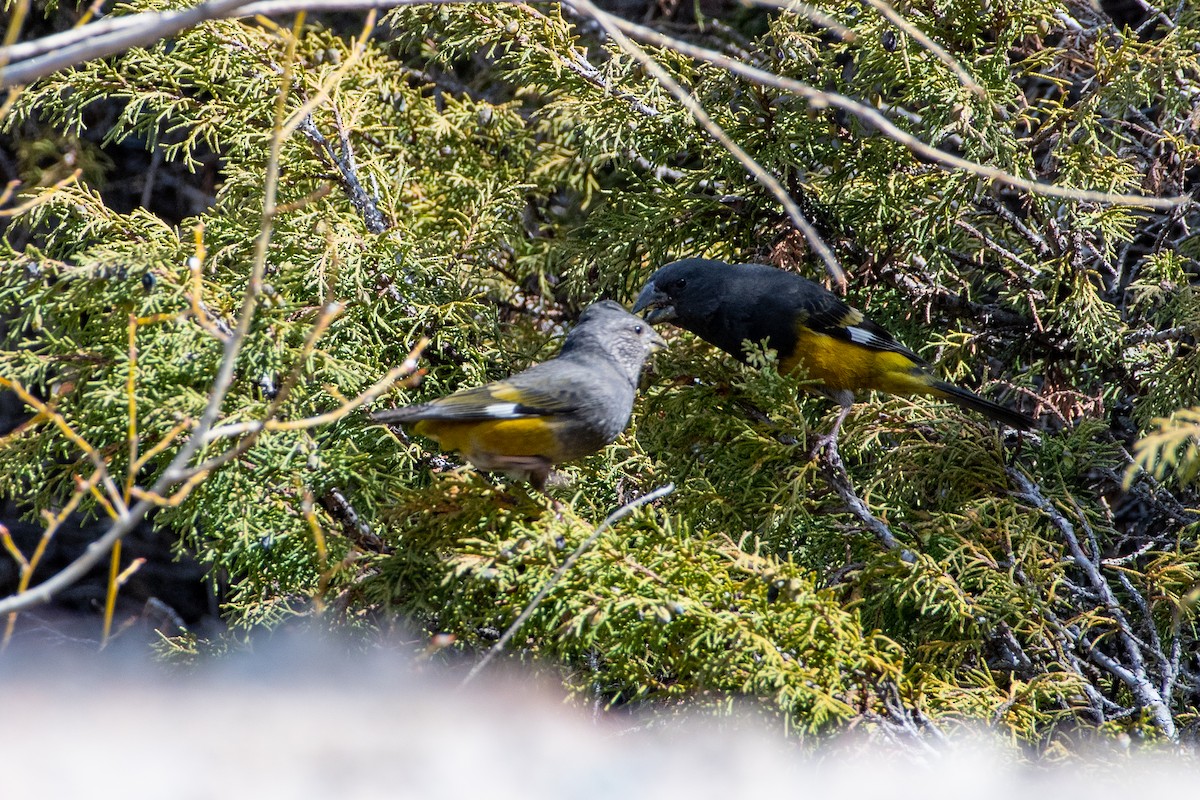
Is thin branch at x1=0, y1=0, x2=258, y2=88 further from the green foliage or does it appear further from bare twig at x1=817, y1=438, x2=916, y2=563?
bare twig at x1=817, y1=438, x2=916, y2=563

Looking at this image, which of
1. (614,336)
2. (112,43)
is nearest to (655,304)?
(614,336)

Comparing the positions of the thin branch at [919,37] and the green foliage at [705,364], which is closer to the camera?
the thin branch at [919,37]

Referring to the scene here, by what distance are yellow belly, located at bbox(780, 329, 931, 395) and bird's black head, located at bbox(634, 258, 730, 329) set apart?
0.31m

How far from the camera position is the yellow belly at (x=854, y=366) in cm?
299

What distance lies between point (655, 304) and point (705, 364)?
491 millimetres

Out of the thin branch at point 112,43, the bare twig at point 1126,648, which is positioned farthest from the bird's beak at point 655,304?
the thin branch at point 112,43

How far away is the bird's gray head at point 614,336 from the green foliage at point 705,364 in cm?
10

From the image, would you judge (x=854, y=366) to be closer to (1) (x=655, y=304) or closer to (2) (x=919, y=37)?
(1) (x=655, y=304)

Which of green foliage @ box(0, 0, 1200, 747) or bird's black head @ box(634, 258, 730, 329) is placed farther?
bird's black head @ box(634, 258, 730, 329)

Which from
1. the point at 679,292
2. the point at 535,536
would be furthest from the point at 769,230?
the point at 535,536

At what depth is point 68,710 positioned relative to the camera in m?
1.72

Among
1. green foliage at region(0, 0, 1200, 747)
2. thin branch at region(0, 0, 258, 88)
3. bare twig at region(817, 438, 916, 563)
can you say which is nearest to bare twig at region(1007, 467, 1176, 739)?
green foliage at region(0, 0, 1200, 747)

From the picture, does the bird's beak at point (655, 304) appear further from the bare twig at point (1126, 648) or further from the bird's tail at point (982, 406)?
the bare twig at point (1126, 648)

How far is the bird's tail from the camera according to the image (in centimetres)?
269
